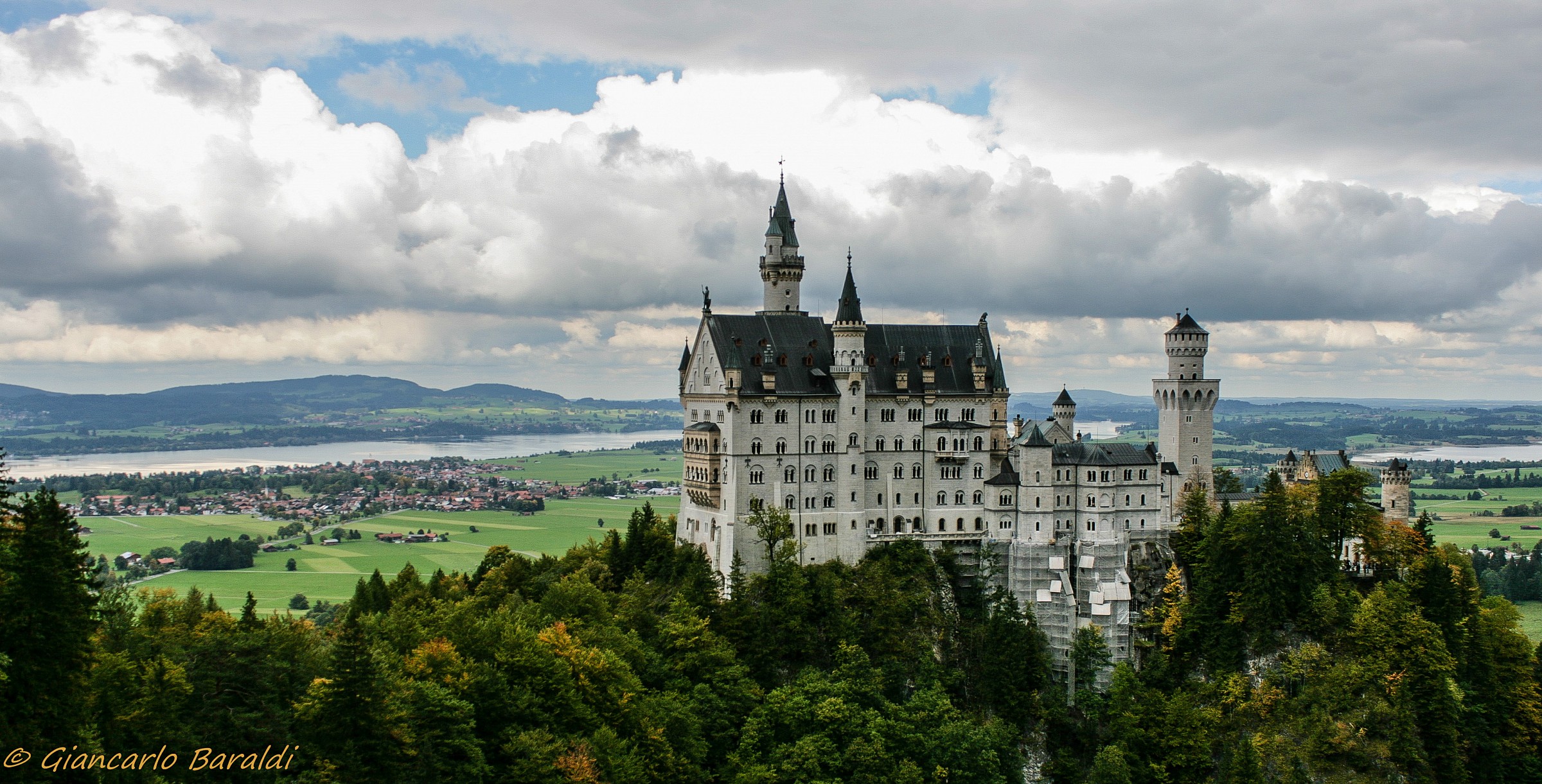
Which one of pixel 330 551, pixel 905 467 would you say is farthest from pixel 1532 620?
pixel 330 551

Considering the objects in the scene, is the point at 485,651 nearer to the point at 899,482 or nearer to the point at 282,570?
the point at 899,482

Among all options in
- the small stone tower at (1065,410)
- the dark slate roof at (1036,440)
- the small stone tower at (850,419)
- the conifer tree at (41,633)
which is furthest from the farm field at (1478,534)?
the conifer tree at (41,633)

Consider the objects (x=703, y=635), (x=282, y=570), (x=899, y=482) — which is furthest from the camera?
(x=282, y=570)

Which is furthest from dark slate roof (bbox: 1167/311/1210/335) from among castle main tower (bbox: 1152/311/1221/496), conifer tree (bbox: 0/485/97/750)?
conifer tree (bbox: 0/485/97/750)

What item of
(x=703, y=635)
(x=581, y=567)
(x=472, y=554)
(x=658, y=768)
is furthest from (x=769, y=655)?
(x=472, y=554)

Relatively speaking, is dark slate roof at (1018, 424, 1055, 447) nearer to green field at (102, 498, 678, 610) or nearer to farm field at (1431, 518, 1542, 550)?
green field at (102, 498, 678, 610)

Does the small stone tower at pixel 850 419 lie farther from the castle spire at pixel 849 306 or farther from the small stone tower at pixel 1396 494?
the small stone tower at pixel 1396 494
